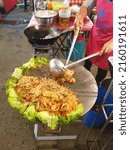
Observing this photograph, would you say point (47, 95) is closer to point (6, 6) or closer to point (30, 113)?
point (30, 113)

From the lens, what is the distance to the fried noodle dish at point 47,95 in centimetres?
120

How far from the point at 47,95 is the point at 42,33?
102 centimetres

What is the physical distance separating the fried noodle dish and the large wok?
70 centimetres

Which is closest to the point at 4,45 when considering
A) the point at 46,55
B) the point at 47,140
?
the point at 46,55

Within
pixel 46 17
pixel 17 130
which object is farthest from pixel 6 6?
pixel 17 130

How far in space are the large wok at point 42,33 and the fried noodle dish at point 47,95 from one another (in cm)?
70

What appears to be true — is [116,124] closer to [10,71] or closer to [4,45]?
[10,71]

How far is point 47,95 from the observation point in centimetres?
124

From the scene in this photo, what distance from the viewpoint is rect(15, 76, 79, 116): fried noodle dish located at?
1.20 meters

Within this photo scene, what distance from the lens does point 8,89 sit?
132 centimetres

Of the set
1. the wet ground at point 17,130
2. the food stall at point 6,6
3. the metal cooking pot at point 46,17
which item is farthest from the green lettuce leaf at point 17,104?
the food stall at point 6,6

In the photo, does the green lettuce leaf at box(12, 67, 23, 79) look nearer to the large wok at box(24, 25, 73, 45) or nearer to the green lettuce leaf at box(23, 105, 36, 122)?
the green lettuce leaf at box(23, 105, 36, 122)

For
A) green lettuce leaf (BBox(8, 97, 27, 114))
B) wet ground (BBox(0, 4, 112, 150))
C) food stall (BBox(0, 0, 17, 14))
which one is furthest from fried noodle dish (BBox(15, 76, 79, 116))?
food stall (BBox(0, 0, 17, 14))

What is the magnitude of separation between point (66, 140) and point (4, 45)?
227 centimetres
